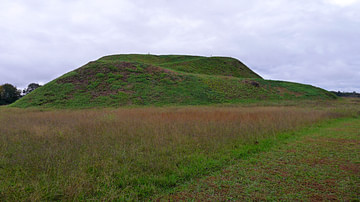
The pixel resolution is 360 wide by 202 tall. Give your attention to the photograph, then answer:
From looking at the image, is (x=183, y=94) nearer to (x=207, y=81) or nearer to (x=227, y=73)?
(x=207, y=81)

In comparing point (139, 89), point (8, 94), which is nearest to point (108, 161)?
point (139, 89)

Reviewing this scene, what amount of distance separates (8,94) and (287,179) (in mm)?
63916

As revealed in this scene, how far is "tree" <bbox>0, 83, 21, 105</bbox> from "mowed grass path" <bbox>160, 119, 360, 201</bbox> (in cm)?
6017

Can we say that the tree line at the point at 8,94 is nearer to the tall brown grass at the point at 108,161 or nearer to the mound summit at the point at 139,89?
the mound summit at the point at 139,89

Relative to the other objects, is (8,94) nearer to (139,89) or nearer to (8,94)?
(8,94)

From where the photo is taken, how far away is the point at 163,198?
3.29 m

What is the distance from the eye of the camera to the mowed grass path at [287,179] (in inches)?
130

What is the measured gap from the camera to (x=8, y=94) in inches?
1966

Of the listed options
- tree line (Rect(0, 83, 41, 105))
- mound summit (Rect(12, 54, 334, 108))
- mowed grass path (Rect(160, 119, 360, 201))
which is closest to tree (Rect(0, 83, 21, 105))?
tree line (Rect(0, 83, 41, 105))

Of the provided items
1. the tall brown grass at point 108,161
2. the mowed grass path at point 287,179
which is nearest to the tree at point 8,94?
the tall brown grass at point 108,161

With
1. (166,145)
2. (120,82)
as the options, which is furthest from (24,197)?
(120,82)

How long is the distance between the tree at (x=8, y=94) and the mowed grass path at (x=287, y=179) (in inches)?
2369

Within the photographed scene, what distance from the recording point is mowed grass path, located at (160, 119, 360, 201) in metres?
3.31

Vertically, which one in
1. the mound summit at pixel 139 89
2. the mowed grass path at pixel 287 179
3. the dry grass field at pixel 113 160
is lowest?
the mowed grass path at pixel 287 179
